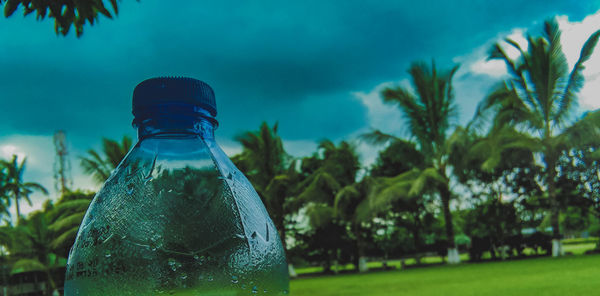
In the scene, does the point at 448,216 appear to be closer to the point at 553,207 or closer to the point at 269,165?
the point at 553,207

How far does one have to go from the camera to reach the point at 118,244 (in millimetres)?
734

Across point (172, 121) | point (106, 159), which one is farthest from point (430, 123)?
point (172, 121)

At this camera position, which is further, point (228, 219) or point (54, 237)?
point (54, 237)

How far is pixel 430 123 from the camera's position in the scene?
15172 millimetres

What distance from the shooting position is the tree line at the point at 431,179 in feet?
44.8

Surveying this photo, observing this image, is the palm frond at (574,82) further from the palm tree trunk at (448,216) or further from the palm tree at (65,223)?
the palm tree at (65,223)

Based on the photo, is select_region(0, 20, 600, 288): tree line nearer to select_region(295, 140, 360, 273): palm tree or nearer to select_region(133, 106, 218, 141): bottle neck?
select_region(295, 140, 360, 273): palm tree

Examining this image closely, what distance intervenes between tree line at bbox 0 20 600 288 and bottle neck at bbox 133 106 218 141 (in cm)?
1175

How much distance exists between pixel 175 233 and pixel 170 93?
224 millimetres

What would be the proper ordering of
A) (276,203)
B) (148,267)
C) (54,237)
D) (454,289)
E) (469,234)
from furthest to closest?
(469,234) < (276,203) < (54,237) < (454,289) < (148,267)

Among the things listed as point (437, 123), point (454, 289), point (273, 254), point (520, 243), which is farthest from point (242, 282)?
point (520, 243)

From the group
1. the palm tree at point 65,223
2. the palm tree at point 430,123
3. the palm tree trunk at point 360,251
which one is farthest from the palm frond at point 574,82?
the palm tree at point 65,223

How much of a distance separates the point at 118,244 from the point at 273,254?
9.8 inches

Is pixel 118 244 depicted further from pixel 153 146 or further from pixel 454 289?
pixel 454 289
